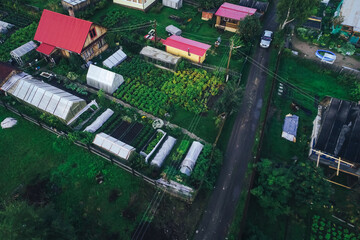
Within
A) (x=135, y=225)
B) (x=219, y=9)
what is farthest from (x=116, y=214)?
(x=219, y=9)

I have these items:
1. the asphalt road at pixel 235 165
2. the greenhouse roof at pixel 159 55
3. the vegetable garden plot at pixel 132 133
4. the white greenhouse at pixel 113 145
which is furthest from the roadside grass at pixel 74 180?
the greenhouse roof at pixel 159 55

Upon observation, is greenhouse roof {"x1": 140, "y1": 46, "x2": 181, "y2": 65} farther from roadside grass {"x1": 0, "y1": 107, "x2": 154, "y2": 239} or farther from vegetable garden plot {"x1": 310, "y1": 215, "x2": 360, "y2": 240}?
vegetable garden plot {"x1": 310, "y1": 215, "x2": 360, "y2": 240}

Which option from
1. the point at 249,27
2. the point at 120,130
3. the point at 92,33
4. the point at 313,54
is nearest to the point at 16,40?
the point at 92,33

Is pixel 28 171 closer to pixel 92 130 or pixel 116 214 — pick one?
pixel 92 130

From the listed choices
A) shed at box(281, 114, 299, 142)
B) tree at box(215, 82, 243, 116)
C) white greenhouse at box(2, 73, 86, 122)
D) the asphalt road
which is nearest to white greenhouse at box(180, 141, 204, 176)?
the asphalt road

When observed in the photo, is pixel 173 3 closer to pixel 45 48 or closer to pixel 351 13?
pixel 45 48

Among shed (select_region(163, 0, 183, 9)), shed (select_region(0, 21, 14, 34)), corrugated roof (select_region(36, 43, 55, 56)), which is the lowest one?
corrugated roof (select_region(36, 43, 55, 56))

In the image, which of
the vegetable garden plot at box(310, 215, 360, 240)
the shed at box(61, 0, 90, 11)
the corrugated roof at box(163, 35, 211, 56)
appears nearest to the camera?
the vegetable garden plot at box(310, 215, 360, 240)

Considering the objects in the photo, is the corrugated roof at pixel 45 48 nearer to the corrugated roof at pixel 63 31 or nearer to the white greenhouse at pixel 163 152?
the corrugated roof at pixel 63 31
